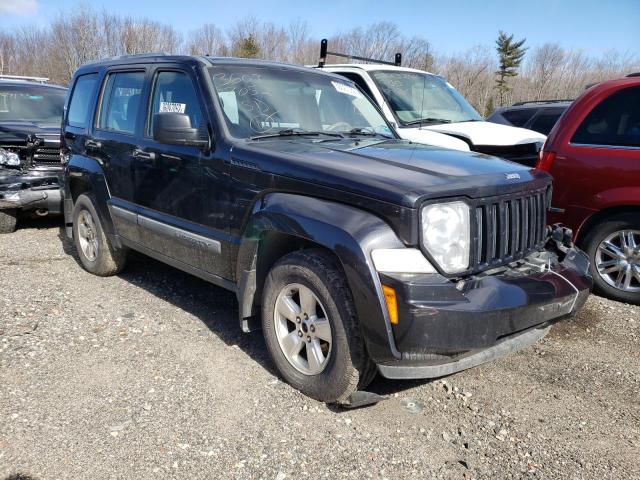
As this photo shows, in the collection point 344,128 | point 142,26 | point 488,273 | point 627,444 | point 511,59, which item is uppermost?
point 142,26

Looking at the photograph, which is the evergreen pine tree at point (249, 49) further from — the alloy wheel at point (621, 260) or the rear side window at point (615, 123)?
the alloy wheel at point (621, 260)

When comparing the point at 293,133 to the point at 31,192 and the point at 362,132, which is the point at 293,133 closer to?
the point at 362,132

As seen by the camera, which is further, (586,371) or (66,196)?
(66,196)

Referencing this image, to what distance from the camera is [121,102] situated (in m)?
4.89

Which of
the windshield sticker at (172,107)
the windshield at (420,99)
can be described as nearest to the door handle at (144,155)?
the windshield sticker at (172,107)

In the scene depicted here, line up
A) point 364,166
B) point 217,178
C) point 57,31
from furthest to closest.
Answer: point 57,31
point 217,178
point 364,166

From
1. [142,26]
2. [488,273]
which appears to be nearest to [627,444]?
[488,273]

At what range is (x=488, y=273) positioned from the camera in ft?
10.1

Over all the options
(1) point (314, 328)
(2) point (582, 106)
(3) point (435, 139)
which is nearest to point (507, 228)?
(1) point (314, 328)

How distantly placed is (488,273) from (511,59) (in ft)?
159

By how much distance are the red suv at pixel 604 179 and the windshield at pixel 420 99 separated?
2.18 m

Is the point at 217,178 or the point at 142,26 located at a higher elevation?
the point at 142,26

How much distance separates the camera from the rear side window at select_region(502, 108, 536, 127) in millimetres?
9180

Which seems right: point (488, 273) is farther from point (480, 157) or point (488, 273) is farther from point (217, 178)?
point (217, 178)
